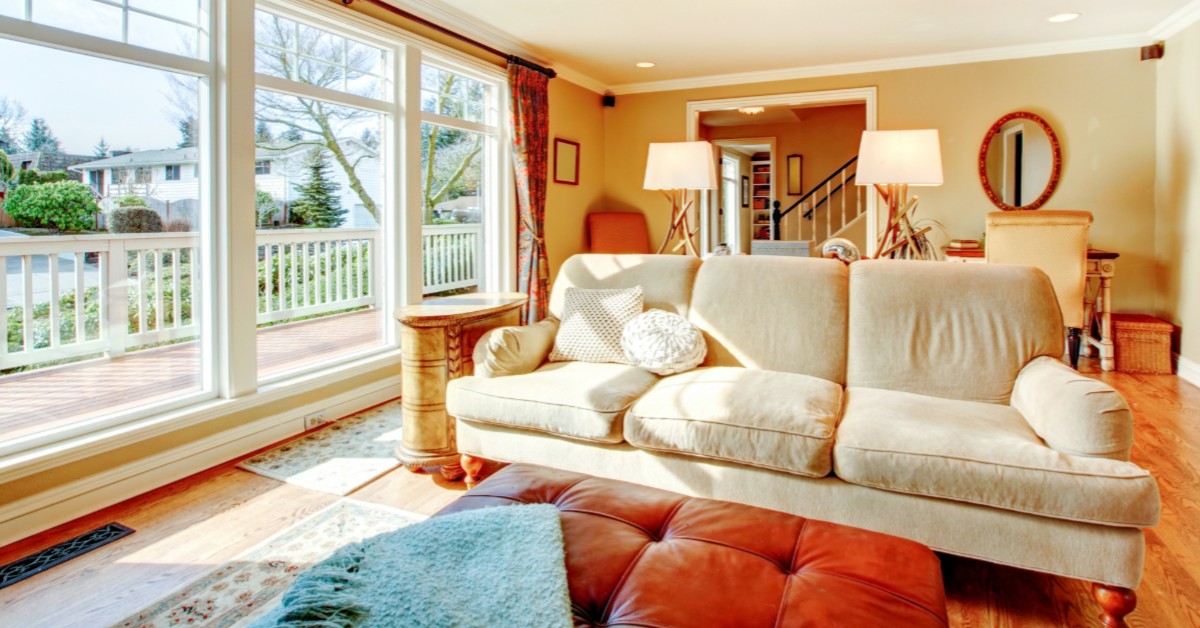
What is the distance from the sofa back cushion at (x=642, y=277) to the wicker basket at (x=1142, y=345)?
347 centimetres

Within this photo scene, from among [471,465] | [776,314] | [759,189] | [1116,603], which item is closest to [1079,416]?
[1116,603]

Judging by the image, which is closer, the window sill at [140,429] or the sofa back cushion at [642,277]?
the window sill at [140,429]

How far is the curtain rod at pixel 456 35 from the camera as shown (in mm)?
3645

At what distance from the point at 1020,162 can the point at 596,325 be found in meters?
4.28

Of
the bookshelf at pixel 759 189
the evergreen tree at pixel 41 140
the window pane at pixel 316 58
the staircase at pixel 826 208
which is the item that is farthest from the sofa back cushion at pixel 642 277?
the bookshelf at pixel 759 189

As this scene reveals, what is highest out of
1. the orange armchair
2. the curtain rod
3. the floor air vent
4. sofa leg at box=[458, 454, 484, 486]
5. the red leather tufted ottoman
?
the curtain rod

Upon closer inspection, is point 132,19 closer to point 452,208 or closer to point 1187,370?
point 452,208

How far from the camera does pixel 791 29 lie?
452 centimetres

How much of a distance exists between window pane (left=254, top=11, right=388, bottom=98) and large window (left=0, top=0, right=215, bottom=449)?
368 millimetres

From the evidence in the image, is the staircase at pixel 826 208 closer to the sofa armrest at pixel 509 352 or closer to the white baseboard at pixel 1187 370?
the white baseboard at pixel 1187 370

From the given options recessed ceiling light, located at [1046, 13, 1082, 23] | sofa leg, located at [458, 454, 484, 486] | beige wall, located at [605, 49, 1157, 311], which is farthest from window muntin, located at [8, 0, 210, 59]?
recessed ceiling light, located at [1046, 13, 1082, 23]

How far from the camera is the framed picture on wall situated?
18.5 ft

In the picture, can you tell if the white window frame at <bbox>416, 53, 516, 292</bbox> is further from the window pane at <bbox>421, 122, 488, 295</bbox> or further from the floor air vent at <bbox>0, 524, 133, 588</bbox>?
the floor air vent at <bbox>0, 524, 133, 588</bbox>

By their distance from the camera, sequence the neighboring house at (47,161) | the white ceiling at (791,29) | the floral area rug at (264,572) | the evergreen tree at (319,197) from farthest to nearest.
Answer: the white ceiling at (791,29) → the evergreen tree at (319,197) → the neighboring house at (47,161) → the floral area rug at (264,572)
